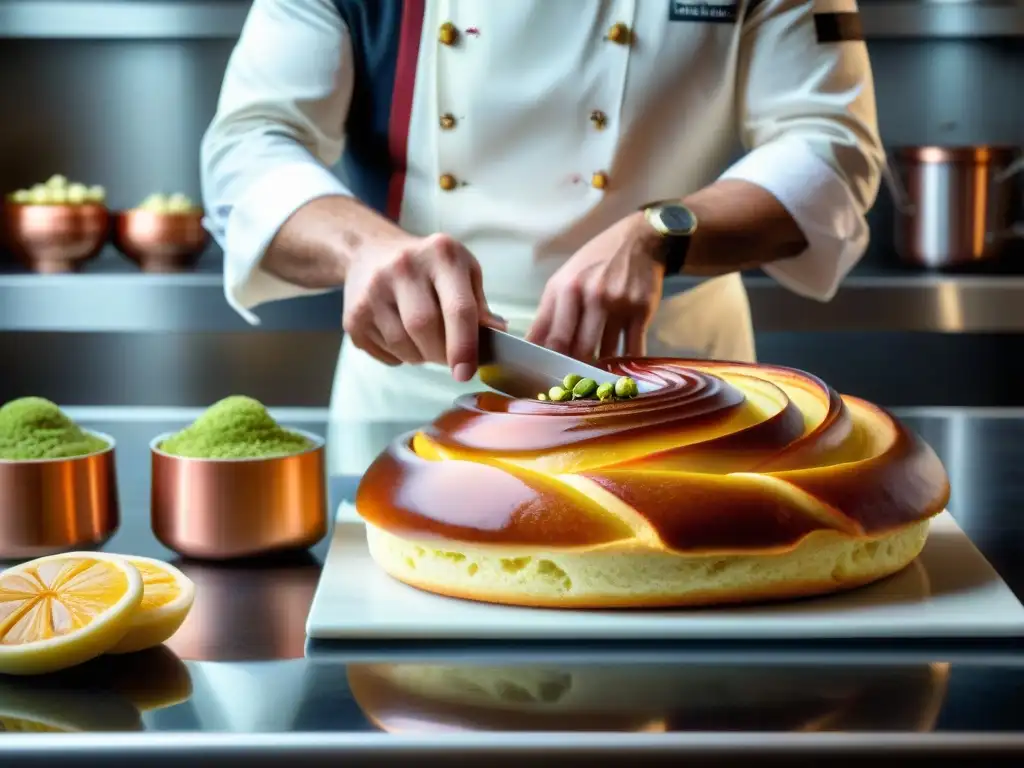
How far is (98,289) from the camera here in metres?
2.63

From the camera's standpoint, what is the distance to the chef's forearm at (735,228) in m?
1.45

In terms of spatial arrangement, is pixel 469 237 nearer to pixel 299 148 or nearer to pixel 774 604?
pixel 299 148

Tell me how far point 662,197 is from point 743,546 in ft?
3.05

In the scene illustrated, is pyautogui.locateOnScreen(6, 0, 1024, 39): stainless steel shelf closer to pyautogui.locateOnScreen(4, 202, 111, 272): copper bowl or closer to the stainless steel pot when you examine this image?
the stainless steel pot

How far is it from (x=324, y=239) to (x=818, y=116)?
0.64m

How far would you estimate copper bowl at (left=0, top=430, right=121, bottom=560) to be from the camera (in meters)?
0.98

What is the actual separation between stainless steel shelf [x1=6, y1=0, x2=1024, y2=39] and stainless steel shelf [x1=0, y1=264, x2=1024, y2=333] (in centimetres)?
54

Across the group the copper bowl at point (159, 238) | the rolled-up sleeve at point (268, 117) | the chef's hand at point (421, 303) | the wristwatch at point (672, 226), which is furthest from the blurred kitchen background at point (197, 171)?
the chef's hand at point (421, 303)

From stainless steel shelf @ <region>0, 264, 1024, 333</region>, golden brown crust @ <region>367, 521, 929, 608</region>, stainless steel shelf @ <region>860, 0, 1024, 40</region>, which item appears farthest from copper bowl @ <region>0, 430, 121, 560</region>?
stainless steel shelf @ <region>860, 0, 1024, 40</region>

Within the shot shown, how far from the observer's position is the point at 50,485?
3.23 ft

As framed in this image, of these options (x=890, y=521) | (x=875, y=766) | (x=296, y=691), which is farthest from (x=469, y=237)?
(x=875, y=766)

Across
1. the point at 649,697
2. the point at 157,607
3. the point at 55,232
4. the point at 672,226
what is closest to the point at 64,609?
the point at 157,607

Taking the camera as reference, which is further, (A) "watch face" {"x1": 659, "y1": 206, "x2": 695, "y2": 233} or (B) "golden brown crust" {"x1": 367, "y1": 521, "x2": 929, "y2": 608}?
(A) "watch face" {"x1": 659, "y1": 206, "x2": 695, "y2": 233}

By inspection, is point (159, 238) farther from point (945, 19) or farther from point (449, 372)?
point (945, 19)
